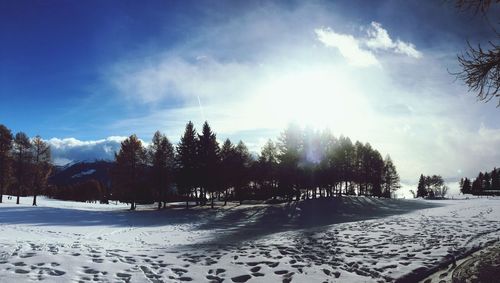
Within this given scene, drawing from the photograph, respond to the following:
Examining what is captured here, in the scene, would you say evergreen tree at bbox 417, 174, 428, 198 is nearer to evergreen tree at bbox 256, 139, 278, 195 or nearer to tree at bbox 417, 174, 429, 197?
tree at bbox 417, 174, 429, 197

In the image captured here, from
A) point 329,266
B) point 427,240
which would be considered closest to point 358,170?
point 427,240

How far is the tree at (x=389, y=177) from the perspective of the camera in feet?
303

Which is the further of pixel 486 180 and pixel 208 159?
pixel 486 180

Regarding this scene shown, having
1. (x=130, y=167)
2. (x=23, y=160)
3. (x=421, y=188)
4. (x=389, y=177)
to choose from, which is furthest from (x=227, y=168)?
(x=421, y=188)

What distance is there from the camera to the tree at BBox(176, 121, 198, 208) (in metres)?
50.1

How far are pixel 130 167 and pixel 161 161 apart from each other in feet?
14.7

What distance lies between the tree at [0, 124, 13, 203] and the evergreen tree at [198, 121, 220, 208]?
2823 cm

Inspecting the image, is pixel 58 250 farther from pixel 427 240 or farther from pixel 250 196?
pixel 250 196

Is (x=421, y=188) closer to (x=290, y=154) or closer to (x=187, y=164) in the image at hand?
(x=290, y=154)

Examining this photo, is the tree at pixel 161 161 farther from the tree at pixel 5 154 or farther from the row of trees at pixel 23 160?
the tree at pixel 5 154

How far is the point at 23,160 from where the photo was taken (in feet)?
173

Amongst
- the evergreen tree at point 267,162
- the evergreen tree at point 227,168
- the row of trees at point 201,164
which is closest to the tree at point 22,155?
the row of trees at point 201,164

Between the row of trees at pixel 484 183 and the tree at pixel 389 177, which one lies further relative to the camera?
the row of trees at pixel 484 183

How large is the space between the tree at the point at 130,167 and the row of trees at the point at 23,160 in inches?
419
